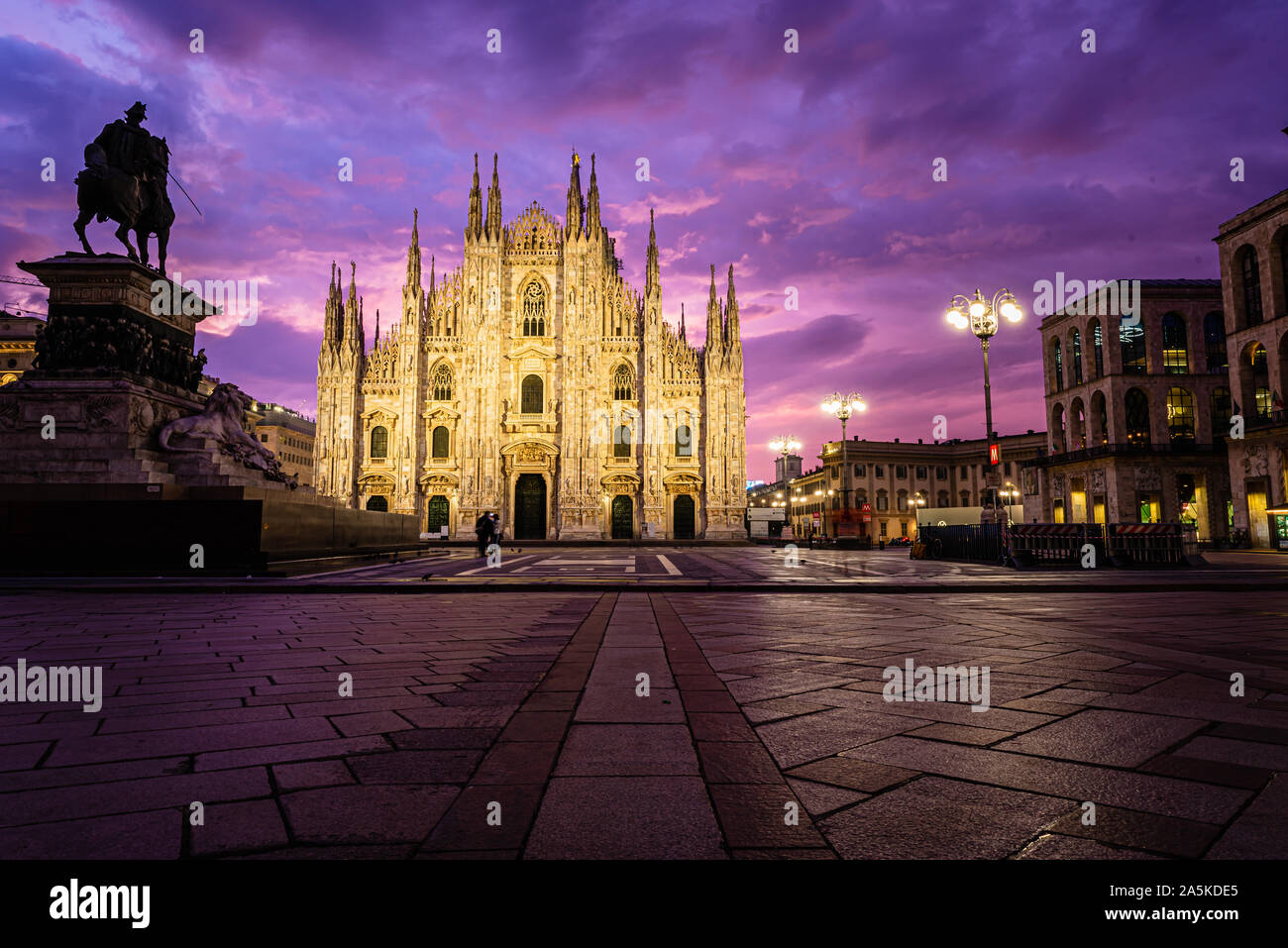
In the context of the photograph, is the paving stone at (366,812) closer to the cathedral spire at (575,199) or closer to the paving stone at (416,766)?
the paving stone at (416,766)

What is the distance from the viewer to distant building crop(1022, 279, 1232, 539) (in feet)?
123

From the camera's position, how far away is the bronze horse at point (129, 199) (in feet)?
38.6

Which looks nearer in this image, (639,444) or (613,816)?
(613,816)

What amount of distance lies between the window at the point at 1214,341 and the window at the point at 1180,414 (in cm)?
207

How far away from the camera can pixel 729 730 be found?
276 centimetres

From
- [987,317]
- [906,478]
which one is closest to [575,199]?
[987,317]

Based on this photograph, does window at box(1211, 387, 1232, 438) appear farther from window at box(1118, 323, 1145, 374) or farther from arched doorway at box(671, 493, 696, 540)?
arched doorway at box(671, 493, 696, 540)

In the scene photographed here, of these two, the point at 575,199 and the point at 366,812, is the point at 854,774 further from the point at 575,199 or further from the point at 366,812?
the point at 575,199

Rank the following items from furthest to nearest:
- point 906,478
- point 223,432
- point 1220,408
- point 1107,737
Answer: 1. point 906,478
2. point 1220,408
3. point 223,432
4. point 1107,737

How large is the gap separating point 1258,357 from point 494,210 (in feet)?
136

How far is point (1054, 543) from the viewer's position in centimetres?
1678

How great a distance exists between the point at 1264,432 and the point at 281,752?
131 ft
